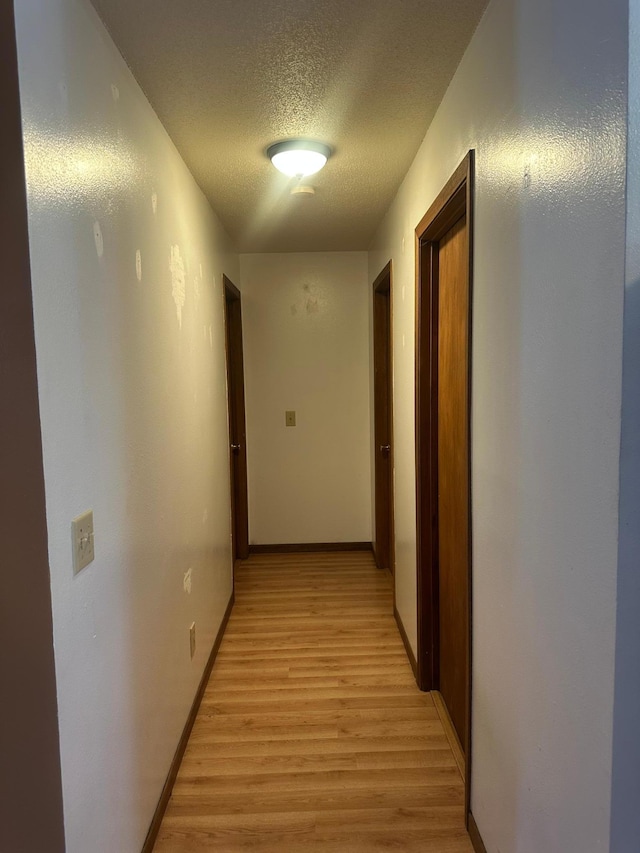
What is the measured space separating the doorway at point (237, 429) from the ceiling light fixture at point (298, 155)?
1784 mm

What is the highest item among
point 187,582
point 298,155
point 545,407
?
point 298,155

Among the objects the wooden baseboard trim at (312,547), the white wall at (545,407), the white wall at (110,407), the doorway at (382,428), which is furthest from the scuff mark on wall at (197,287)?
the wooden baseboard trim at (312,547)

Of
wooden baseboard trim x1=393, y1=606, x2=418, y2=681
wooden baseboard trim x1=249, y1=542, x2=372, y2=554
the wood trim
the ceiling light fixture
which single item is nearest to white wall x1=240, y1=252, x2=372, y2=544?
wooden baseboard trim x1=249, y1=542, x2=372, y2=554

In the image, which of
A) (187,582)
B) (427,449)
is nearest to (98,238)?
(187,582)

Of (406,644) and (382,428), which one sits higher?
(382,428)

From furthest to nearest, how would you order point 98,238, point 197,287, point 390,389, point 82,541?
point 390,389 < point 197,287 < point 98,238 < point 82,541

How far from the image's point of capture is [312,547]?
445 centimetres

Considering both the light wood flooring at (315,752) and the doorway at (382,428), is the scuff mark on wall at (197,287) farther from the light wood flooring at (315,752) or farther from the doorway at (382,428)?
the light wood flooring at (315,752)

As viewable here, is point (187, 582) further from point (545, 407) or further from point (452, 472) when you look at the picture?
point (545, 407)

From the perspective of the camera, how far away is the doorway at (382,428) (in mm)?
3822

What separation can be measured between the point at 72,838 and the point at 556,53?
5.77 feet

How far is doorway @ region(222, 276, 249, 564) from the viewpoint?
411 centimetres

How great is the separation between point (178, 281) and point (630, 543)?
1871 mm

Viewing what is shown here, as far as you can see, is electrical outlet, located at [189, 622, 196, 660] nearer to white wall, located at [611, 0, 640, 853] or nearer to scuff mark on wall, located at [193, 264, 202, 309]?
scuff mark on wall, located at [193, 264, 202, 309]
